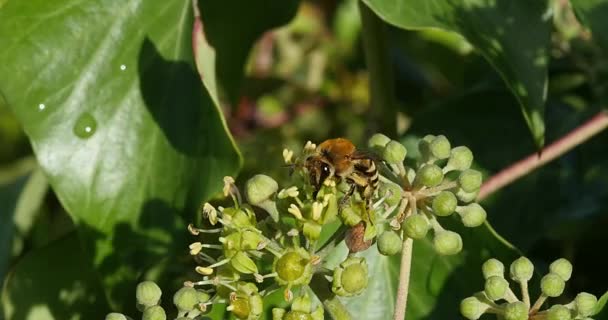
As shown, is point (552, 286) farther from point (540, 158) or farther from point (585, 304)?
point (540, 158)

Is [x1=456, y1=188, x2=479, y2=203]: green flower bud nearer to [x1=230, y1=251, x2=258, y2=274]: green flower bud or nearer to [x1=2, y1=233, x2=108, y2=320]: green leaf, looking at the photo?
[x1=230, y1=251, x2=258, y2=274]: green flower bud

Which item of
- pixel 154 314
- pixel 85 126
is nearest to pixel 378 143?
pixel 154 314

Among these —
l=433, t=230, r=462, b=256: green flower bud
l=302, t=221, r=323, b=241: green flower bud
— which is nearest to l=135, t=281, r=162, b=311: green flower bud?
l=302, t=221, r=323, b=241: green flower bud

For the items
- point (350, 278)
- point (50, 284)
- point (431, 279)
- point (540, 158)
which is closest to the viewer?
point (350, 278)

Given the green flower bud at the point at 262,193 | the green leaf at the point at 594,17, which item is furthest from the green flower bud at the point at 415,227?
the green leaf at the point at 594,17

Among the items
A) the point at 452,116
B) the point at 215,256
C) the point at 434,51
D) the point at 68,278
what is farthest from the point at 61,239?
the point at 434,51

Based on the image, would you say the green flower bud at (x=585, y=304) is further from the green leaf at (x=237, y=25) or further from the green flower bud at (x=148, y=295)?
the green leaf at (x=237, y=25)
